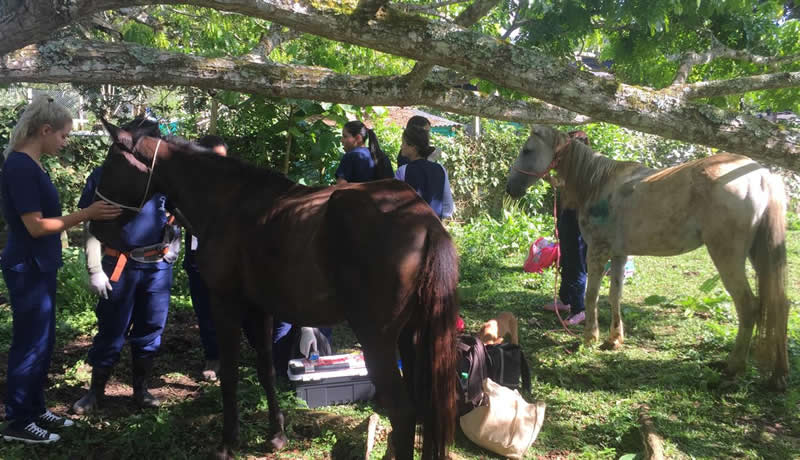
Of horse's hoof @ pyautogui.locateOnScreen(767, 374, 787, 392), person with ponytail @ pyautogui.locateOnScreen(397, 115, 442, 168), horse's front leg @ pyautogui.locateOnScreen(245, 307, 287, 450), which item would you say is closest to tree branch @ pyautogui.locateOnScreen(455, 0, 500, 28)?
person with ponytail @ pyautogui.locateOnScreen(397, 115, 442, 168)

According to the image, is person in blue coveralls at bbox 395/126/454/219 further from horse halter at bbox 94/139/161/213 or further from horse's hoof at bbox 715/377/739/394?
horse's hoof at bbox 715/377/739/394

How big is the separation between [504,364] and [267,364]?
168 cm

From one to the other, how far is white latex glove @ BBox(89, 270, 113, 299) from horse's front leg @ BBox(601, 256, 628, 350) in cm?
445

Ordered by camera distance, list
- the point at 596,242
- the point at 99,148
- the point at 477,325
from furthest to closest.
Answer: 1. the point at 99,148
2. the point at 477,325
3. the point at 596,242

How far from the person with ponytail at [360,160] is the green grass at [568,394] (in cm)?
174

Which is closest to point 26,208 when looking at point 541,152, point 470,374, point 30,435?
point 30,435

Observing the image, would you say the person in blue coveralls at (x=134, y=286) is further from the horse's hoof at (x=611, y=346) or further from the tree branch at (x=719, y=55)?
the tree branch at (x=719, y=55)

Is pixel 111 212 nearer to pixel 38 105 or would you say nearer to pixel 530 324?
pixel 38 105

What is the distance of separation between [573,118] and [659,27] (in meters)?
1.49

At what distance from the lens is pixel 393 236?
2873mm

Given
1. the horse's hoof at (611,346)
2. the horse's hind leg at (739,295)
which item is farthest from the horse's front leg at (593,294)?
the horse's hind leg at (739,295)

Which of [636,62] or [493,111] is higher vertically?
[636,62]

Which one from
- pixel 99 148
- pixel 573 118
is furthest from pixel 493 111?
pixel 99 148

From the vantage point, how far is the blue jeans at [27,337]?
336 cm
